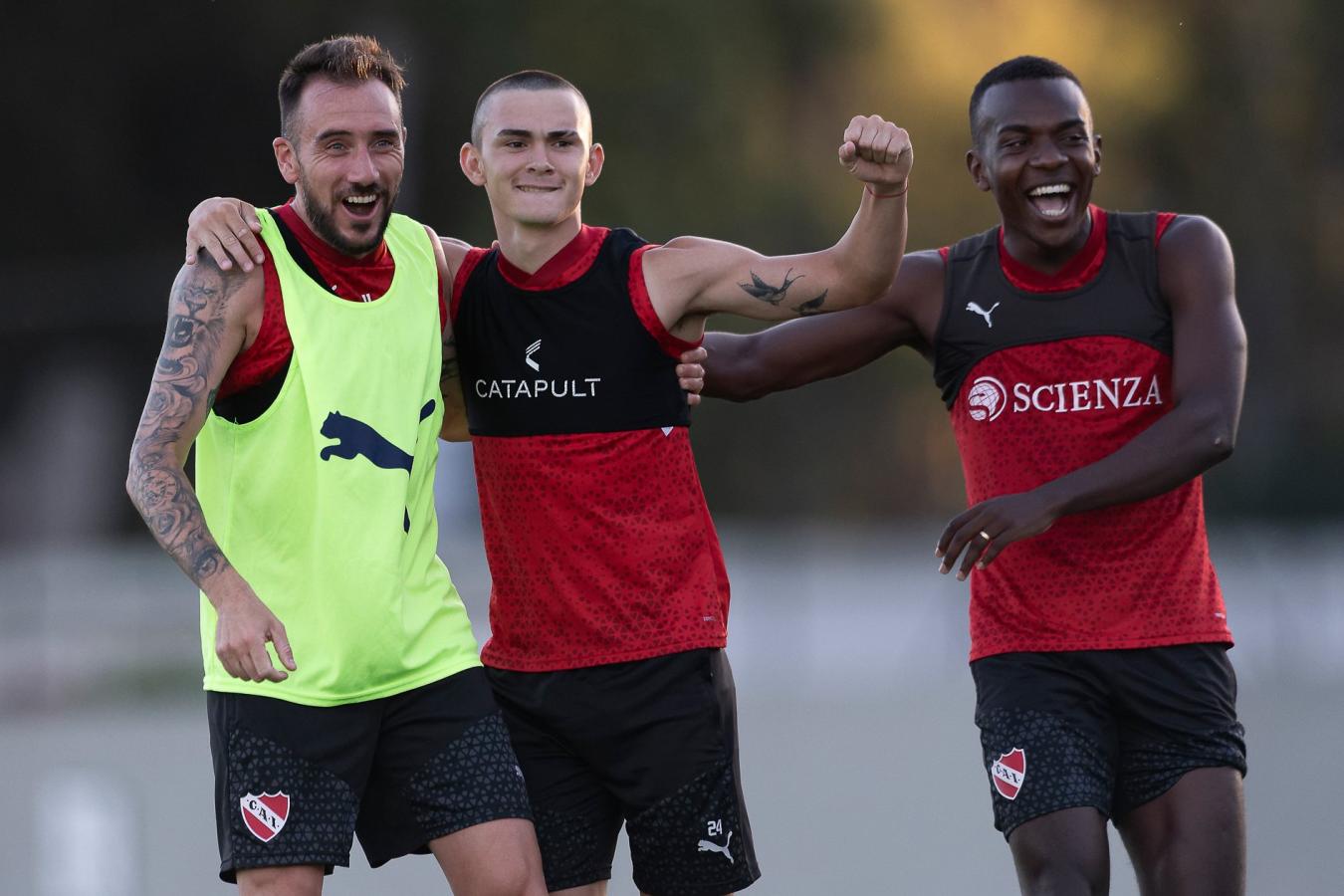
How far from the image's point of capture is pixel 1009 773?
5.36 meters

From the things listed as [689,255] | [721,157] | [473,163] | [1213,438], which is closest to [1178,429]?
[1213,438]

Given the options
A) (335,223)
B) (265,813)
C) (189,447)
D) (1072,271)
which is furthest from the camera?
(1072,271)

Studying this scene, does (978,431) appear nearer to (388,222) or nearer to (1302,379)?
(388,222)

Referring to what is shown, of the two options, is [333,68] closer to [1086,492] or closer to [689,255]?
[689,255]

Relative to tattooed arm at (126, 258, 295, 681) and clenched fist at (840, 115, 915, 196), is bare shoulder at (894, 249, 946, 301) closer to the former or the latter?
clenched fist at (840, 115, 915, 196)

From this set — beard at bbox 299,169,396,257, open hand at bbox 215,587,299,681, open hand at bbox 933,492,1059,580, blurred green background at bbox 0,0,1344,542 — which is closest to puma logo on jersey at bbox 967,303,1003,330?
open hand at bbox 933,492,1059,580

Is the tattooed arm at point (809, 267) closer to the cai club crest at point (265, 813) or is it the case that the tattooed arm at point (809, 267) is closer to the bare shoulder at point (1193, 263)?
the bare shoulder at point (1193, 263)

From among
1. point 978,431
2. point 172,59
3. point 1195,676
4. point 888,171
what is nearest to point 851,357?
point 978,431

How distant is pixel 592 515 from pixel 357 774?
3.09ft

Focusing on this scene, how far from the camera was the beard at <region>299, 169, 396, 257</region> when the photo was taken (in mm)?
5230

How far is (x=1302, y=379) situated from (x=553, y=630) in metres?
21.7

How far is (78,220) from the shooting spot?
25.0 meters

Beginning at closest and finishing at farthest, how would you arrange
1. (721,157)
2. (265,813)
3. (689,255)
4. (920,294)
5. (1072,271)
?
(265,813)
(689,255)
(1072,271)
(920,294)
(721,157)

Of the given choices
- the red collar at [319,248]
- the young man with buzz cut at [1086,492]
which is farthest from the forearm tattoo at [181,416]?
the young man with buzz cut at [1086,492]
